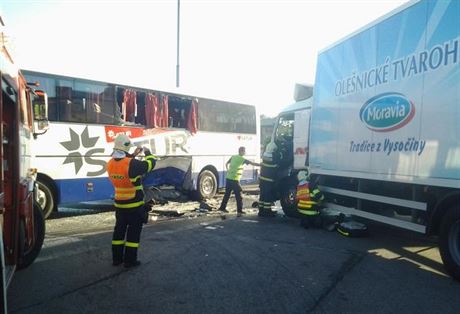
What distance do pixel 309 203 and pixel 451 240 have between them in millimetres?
3390

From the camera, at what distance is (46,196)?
894 cm

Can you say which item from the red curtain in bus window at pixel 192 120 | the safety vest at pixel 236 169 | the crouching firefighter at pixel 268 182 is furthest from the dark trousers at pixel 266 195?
the red curtain in bus window at pixel 192 120

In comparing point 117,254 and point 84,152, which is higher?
point 84,152

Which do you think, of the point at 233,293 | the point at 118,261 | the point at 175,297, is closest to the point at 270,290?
the point at 233,293

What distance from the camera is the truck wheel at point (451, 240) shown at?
506cm

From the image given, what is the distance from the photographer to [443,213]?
530 centimetres

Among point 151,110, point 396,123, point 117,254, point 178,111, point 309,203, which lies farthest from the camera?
point 178,111

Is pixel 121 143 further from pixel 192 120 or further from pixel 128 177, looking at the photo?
pixel 192 120

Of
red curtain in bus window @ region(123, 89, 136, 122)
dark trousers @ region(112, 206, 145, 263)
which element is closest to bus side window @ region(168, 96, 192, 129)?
red curtain in bus window @ region(123, 89, 136, 122)

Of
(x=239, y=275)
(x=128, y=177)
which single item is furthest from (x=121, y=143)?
(x=239, y=275)

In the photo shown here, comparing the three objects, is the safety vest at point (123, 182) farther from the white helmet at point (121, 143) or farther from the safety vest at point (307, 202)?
the safety vest at point (307, 202)

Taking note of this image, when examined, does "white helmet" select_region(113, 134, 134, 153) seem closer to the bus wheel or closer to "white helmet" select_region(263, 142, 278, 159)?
"white helmet" select_region(263, 142, 278, 159)

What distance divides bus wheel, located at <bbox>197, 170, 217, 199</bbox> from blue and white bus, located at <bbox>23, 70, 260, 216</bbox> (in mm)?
30

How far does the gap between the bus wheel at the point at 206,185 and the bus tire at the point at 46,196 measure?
435 cm
